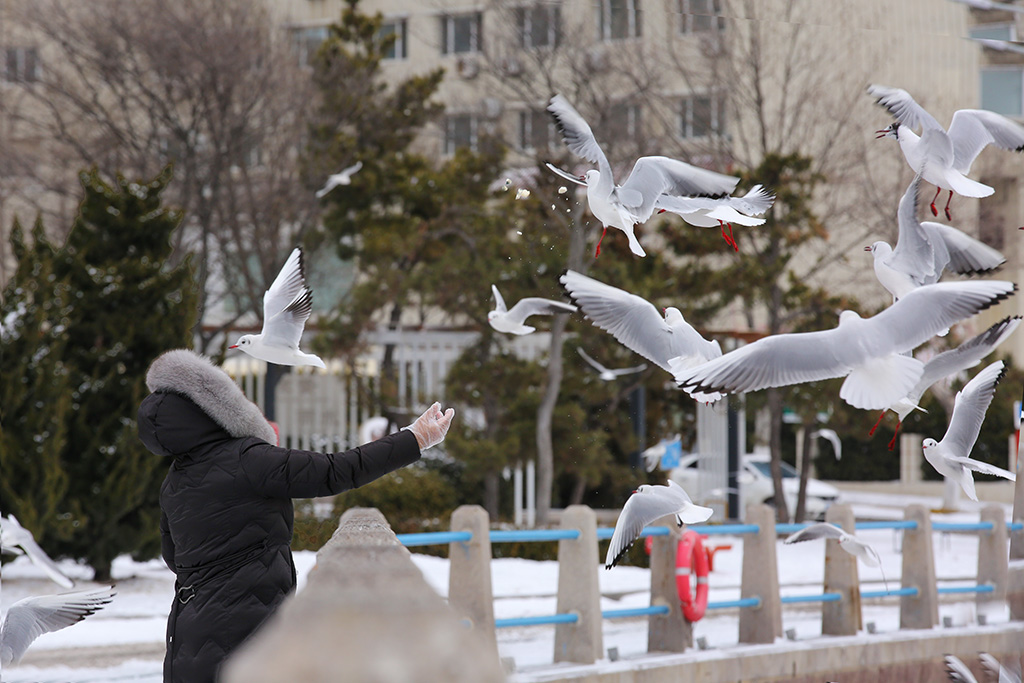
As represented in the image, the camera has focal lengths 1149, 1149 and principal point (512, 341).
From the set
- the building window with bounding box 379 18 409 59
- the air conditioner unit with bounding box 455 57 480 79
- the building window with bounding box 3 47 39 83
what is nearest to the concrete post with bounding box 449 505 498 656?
the air conditioner unit with bounding box 455 57 480 79

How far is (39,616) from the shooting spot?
3.93m

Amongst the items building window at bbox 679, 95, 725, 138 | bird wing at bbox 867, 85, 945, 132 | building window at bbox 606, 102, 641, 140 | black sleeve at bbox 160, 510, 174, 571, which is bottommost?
black sleeve at bbox 160, 510, 174, 571

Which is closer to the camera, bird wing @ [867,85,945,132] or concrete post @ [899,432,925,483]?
bird wing @ [867,85,945,132]

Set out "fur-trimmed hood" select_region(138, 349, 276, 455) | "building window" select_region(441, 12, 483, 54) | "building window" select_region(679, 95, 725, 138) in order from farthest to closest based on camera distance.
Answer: "building window" select_region(679, 95, 725, 138)
"building window" select_region(441, 12, 483, 54)
"fur-trimmed hood" select_region(138, 349, 276, 455)

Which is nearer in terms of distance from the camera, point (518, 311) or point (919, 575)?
point (518, 311)

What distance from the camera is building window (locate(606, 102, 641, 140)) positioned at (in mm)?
7928

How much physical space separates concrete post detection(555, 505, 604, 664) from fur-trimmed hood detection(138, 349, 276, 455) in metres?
3.21

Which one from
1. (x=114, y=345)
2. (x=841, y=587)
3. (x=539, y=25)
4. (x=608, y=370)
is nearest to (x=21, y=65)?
(x=114, y=345)

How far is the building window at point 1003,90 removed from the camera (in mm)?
A: 4148

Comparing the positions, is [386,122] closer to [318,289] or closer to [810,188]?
[318,289]

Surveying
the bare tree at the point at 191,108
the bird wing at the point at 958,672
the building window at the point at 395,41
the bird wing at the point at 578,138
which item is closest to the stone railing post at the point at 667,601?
the bird wing at the point at 958,672

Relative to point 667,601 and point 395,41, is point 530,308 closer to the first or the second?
point 667,601

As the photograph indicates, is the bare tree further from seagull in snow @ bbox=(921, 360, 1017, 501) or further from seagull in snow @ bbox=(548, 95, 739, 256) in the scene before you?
seagull in snow @ bbox=(921, 360, 1017, 501)

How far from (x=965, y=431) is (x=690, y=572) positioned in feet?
9.90
